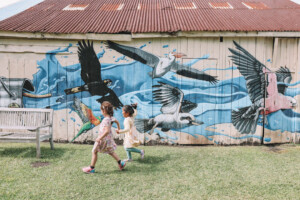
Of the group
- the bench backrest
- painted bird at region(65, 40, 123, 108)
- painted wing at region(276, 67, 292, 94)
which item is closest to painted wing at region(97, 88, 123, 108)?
painted bird at region(65, 40, 123, 108)

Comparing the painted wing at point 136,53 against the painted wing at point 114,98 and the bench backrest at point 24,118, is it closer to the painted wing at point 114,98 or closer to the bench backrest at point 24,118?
the painted wing at point 114,98

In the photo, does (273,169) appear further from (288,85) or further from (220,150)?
(288,85)

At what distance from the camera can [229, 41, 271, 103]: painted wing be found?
6.25m

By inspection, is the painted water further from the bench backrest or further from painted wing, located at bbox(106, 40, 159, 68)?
the bench backrest

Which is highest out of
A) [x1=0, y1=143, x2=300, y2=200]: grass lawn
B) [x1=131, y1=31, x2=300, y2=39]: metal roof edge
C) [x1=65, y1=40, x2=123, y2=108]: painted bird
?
[x1=131, y1=31, x2=300, y2=39]: metal roof edge

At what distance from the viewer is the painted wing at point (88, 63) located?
6.27 m

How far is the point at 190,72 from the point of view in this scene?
6.27 m

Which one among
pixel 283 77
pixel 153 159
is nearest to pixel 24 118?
pixel 153 159

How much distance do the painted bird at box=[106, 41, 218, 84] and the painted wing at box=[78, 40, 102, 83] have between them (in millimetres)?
519

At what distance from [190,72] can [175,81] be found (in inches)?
18.4

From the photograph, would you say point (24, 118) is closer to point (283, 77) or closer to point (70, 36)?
point (70, 36)

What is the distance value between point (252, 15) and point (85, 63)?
504cm

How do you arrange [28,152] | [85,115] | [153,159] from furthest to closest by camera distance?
[85,115], [28,152], [153,159]

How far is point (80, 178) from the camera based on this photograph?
395cm
